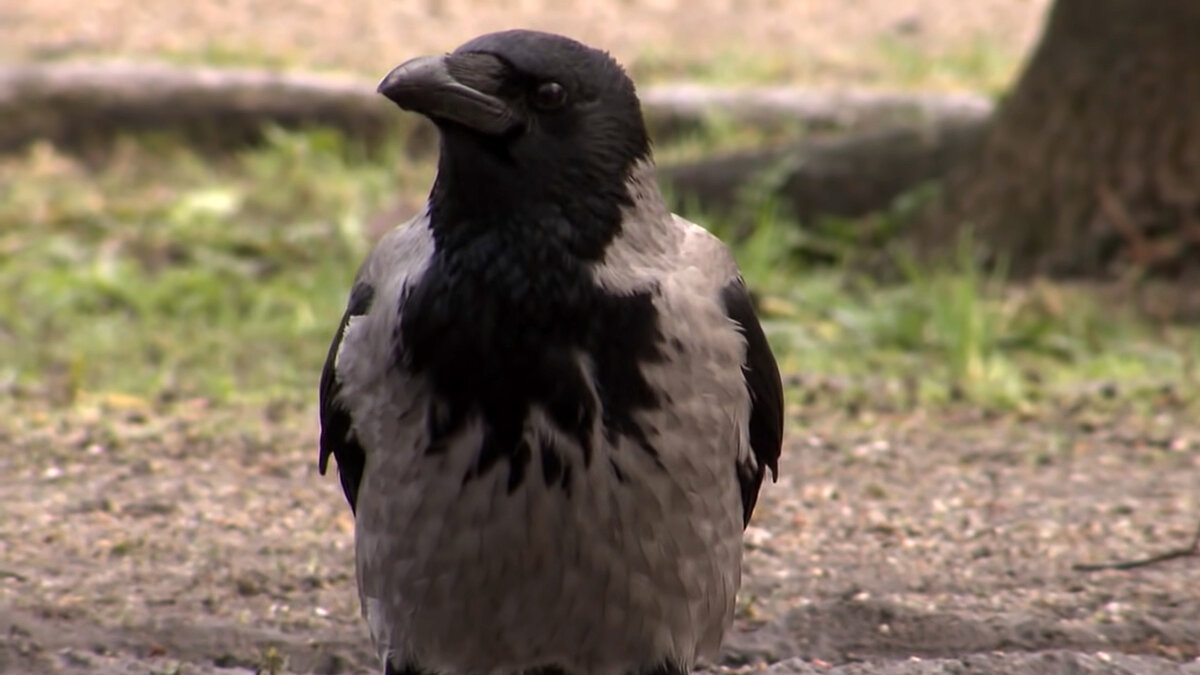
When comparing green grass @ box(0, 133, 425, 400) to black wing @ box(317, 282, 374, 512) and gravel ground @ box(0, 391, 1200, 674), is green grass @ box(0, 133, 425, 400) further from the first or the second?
black wing @ box(317, 282, 374, 512)

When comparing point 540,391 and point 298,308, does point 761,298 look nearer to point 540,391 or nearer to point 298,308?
point 298,308

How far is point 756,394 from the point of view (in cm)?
373

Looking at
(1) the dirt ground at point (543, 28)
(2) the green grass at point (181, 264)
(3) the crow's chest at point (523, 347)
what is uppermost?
(3) the crow's chest at point (523, 347)

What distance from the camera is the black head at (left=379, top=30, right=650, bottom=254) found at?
125 inches

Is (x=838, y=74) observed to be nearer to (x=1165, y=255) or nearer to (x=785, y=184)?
(x=785, y=184)

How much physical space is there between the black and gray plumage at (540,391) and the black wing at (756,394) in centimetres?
7

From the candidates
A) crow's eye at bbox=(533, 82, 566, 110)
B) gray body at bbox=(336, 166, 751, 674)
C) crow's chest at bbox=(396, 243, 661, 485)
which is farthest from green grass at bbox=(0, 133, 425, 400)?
crow's eye at bbox=(533, 82, 566, 110)

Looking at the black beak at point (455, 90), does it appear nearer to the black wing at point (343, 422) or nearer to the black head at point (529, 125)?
the black head at point (529, 125)

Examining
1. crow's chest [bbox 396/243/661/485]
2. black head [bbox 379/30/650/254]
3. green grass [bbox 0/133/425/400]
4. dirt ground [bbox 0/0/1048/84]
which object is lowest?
green grass [bbox 0/133/425/400]

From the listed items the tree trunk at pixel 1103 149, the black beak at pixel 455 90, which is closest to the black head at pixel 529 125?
the black beak at pixel 455 90

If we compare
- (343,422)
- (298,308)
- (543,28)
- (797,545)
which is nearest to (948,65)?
(543,28)

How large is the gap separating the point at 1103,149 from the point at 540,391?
4674 millimetres

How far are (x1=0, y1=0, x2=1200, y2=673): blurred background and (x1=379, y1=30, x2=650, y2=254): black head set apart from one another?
1233 millimetres

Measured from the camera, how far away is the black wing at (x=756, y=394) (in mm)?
3645
